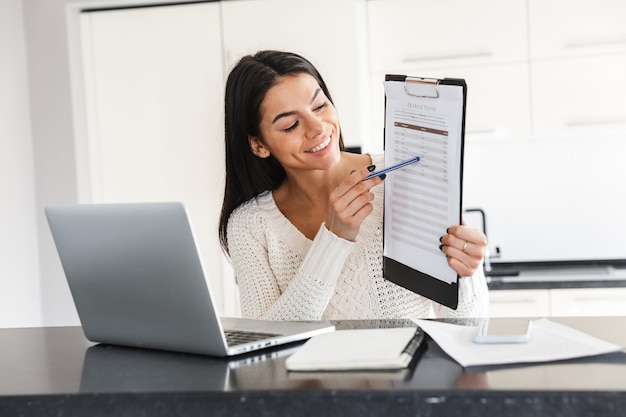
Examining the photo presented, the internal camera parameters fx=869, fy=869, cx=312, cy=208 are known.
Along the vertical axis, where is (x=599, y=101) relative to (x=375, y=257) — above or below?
above

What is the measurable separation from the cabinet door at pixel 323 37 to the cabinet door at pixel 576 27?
0.71 metres

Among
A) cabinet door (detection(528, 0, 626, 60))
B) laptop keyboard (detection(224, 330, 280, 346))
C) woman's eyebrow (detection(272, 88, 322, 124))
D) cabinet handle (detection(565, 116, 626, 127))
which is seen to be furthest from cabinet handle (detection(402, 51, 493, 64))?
laptop keyboard (detection(224, 330, 280, 346))

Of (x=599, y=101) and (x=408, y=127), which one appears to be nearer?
(x=408, y=127)

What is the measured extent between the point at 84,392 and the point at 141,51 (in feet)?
8.64

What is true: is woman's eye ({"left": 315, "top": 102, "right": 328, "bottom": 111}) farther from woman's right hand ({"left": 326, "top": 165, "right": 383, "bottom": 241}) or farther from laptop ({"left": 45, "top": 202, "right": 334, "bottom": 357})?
laptop ({"left": 45, "top": 202, "right": 334, "bottom": 357})

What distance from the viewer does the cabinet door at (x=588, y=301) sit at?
325 centimetres

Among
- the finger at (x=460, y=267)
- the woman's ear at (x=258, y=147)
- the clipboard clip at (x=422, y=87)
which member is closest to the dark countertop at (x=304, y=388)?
the finger at (x=460, y=267)

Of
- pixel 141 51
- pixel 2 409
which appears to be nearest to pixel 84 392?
pixel 2 409

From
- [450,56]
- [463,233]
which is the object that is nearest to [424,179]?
[463,233]

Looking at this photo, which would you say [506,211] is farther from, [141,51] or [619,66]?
[141,51]

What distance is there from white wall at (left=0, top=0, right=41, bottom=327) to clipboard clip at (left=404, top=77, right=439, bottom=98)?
2583 millimetres

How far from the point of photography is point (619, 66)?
135 inches

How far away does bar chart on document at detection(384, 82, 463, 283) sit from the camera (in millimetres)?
1409

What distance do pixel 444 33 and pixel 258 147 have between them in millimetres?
1691
